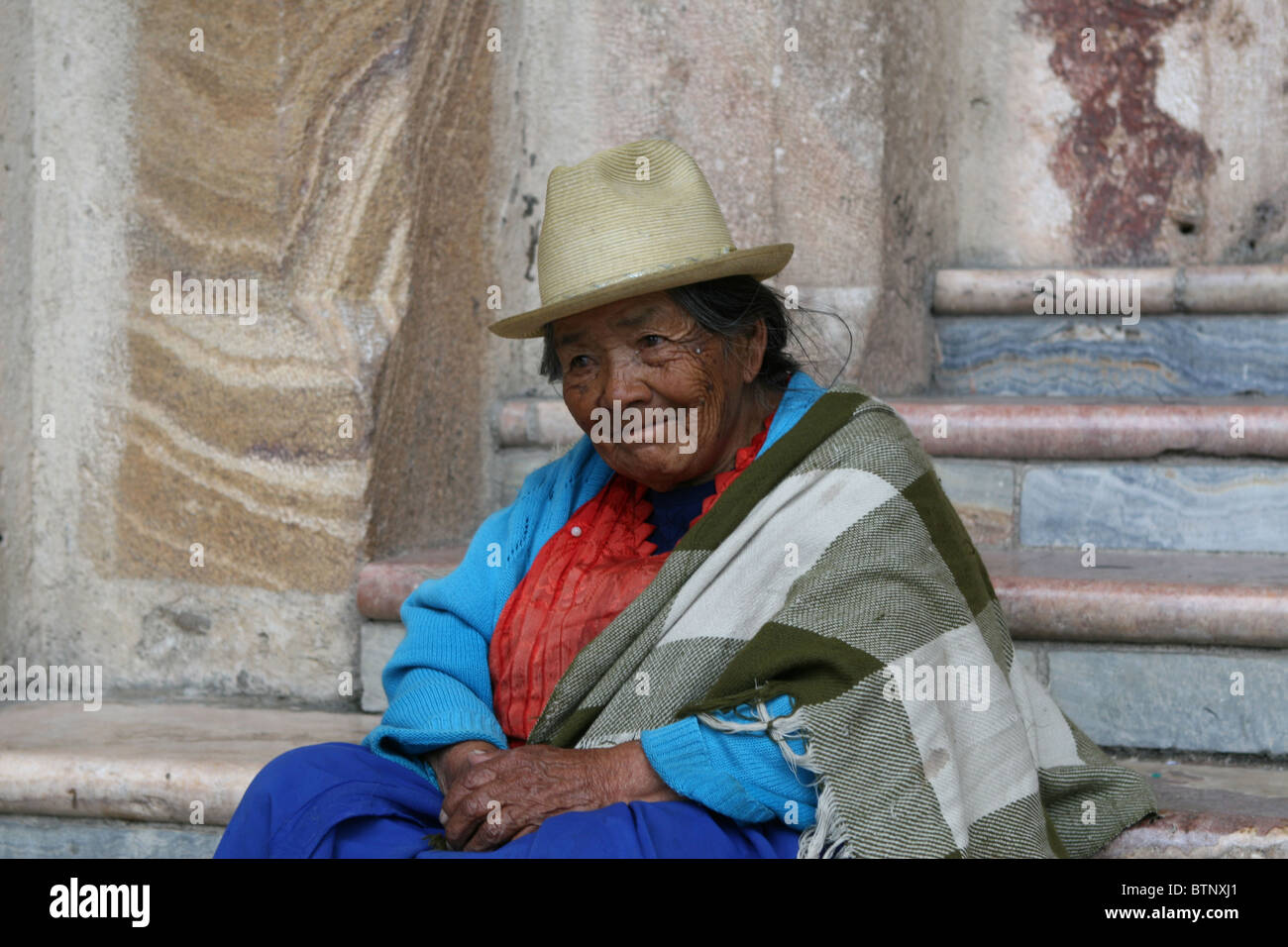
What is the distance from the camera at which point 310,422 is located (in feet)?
9.43

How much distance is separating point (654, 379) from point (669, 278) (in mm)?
147

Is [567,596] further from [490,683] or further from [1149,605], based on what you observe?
[1149,605]

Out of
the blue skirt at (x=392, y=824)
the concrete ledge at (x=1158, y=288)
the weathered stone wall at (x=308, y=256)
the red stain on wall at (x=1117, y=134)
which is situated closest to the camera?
the blue skirt at (x=392, y=824)

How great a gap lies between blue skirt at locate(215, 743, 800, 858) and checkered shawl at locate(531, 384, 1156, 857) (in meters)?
0.11

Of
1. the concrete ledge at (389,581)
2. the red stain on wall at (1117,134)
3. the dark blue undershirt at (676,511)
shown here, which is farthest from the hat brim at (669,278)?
the red stain on wall at (1117,134)

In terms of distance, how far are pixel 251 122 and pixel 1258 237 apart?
2548mm

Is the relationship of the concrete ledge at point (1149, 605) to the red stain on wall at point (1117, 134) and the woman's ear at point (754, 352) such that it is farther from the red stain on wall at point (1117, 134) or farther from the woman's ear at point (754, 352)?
the red stain on wall at point (1117, 134)

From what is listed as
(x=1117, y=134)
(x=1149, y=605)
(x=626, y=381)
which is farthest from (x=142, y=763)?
(x=1117, y=134)

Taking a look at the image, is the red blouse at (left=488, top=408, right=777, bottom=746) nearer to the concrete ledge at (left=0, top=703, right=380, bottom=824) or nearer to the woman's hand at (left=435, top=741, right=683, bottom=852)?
the woman's hand at (left=435, top=741, right=683, bottom=852)

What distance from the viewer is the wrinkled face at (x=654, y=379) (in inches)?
78.2

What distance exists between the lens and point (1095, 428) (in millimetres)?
2816

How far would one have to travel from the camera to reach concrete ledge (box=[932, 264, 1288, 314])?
3.32 meters

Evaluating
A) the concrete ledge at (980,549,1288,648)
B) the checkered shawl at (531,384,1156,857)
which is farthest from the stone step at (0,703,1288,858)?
the checkered shawl at (531,384,1156,857)
